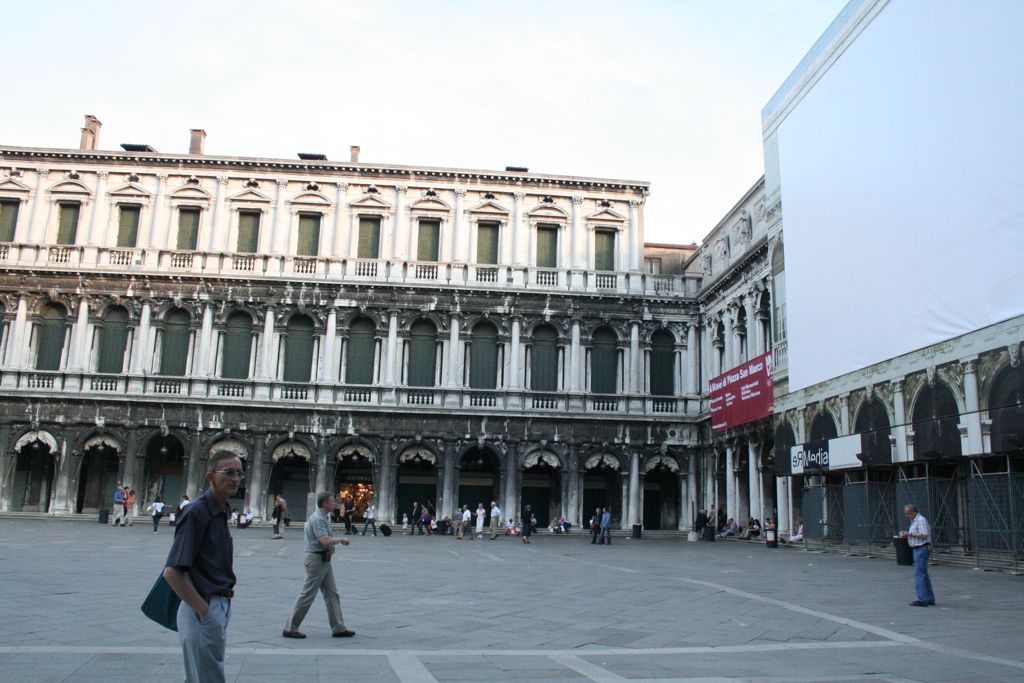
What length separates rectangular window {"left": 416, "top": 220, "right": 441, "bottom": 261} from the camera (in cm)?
3741

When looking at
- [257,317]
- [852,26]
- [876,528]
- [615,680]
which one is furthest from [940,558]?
[257,317]

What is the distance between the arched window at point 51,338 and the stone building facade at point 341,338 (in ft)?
0.25

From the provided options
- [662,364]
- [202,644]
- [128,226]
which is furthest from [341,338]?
[202,644]

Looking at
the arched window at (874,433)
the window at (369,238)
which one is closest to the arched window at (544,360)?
the window at (369,238)

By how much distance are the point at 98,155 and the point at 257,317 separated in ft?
29.8

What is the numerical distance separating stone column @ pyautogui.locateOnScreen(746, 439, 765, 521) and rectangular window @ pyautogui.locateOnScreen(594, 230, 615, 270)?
9.95 meters

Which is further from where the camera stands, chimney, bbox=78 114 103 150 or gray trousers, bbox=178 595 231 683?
chimney, bbox=78 114 103 150

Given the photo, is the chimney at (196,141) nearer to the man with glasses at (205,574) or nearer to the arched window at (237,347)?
the arched window at (237,347)

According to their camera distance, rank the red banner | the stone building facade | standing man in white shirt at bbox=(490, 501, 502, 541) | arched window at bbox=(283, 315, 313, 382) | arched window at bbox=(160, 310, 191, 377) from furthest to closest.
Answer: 1. arched window at bbox=(283, 315, 313, 382)
2. arched window at bbox=(160, 310, 191, 377)
3. the stone building facade
4. standing man in white shirt at bbox=(490, 501, 502, 541)
5. the red banner

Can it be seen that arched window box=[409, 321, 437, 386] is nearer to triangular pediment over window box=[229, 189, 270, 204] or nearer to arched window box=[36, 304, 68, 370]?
triangular pediment over window box=[229, 189, 270, 204]

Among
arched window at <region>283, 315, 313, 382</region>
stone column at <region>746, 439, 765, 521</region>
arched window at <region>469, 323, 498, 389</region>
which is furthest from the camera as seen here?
arched window at <region>469, 323, 498, 389</region>

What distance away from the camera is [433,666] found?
7.57 meters

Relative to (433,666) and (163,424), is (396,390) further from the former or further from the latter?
(433,666)

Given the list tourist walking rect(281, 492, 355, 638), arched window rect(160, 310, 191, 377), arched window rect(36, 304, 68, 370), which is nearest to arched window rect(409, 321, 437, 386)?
arched window rect(160, 310, 191, 377)
